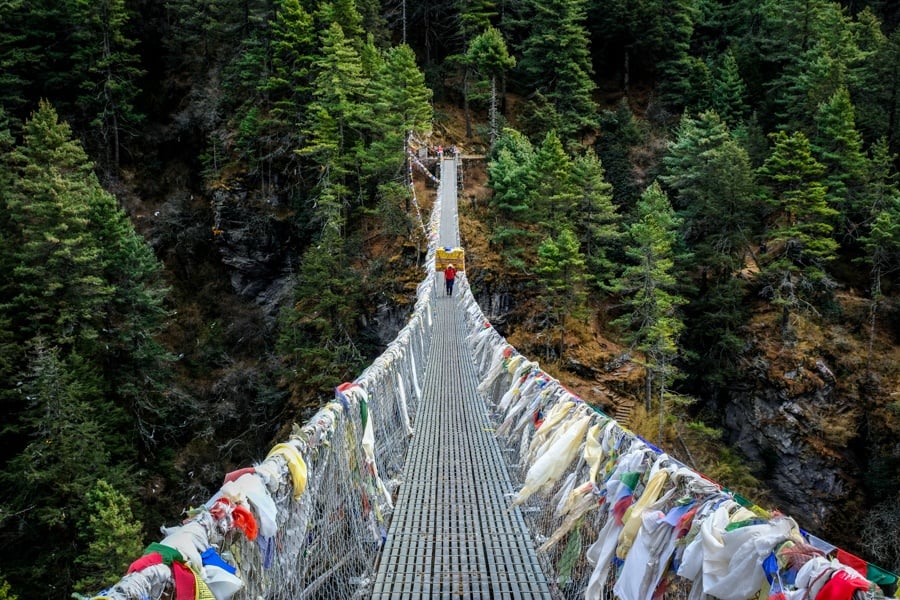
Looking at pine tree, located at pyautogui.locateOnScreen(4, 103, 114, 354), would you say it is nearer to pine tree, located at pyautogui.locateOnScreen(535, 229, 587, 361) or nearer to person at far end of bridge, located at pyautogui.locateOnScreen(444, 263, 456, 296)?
person at far end of bridge, located at pyautogui.locateOnScreen(444, 263, 456, 296)

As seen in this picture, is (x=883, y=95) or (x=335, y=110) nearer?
(x=335, y=110)

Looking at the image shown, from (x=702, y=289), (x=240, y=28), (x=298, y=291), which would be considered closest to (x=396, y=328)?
(x=298, y=291)

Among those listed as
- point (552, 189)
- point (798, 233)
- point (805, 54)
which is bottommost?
point (798, 233)

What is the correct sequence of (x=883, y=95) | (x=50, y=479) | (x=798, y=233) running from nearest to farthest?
(x=50, y=479) < (x=798, y=233) < (x=883, y=95)

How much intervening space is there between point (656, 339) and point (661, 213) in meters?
4.98

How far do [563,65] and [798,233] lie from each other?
582 inches

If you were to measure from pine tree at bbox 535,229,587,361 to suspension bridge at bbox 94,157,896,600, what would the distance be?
40.8 ft

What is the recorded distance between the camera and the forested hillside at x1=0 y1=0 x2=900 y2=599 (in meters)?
19.4

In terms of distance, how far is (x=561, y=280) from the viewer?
20.8m

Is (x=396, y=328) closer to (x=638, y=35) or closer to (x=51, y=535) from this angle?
(x=51, y=535)

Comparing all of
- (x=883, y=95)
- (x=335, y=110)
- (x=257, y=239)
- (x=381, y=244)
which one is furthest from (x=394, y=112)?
(x=883, y=95)

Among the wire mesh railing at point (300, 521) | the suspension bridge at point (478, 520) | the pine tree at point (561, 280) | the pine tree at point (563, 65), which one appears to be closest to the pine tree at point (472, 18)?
the pine tree at point (563, 65)

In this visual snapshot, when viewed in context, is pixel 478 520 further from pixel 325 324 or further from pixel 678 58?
pixel 678 58

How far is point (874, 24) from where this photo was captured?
28.2 m
